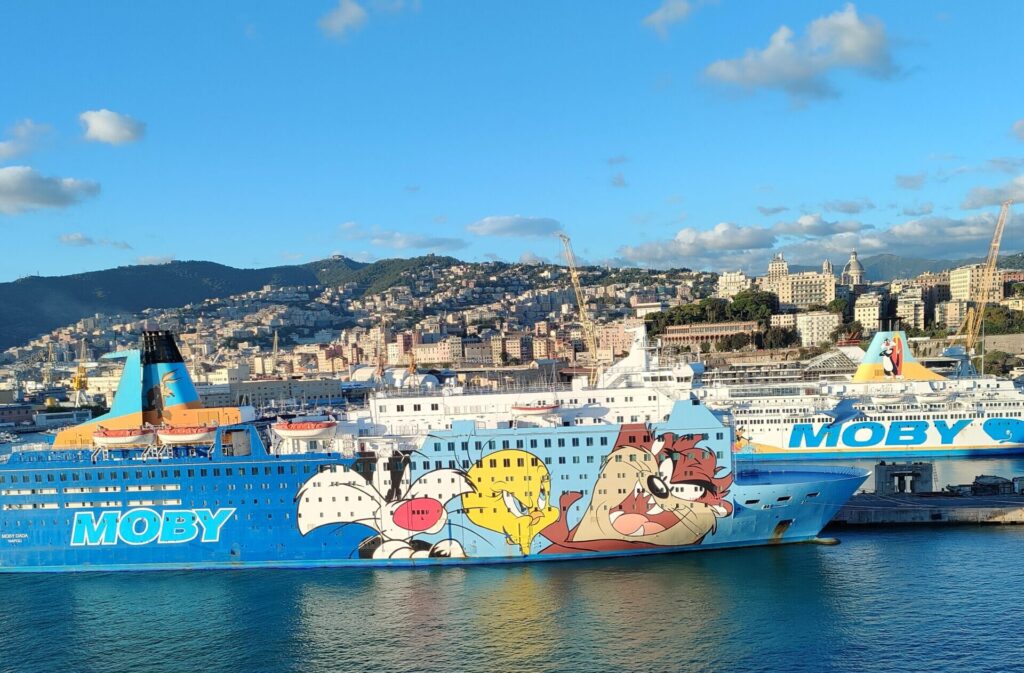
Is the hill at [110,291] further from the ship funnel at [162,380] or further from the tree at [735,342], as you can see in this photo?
the ship funnel at [162,380]

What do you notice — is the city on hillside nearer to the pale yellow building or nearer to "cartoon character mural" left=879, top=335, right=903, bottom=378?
the pale yellow building

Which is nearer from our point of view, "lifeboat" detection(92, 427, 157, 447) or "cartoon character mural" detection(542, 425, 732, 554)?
"cartoon character mural" detection(542, 425, 732, 554)

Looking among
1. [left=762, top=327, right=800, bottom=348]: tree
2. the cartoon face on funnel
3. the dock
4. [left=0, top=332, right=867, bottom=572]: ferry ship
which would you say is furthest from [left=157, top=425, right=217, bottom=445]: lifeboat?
[left=762, top=327, right=800, bottom=348]: tree

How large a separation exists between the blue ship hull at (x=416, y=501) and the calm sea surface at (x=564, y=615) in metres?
0.51

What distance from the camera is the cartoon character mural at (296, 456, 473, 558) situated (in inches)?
714

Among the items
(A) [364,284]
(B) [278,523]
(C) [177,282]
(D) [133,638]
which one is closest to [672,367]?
(B) [278,523]

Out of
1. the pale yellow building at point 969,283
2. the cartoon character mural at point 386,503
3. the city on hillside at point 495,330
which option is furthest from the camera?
the pale yellow building at point 969,283

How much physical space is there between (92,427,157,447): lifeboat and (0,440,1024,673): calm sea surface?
3109mm

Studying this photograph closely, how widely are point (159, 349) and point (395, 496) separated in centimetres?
811

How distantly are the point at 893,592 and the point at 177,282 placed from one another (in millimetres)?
195842

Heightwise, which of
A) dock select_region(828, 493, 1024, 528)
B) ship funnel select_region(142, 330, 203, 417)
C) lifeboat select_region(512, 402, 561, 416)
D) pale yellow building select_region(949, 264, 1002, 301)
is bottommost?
dock select_region(828, 493, 1024, 528)

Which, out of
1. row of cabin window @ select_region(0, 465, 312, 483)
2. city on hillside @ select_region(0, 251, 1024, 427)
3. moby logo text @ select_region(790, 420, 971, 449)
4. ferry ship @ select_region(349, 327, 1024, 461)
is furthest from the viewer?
city on hillside @ select_region(0, 251, 1024, 427)

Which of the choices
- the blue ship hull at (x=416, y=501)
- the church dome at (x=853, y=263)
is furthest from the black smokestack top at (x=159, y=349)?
the church dome at (x=853, y=263)

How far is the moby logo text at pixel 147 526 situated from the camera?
18641mm
